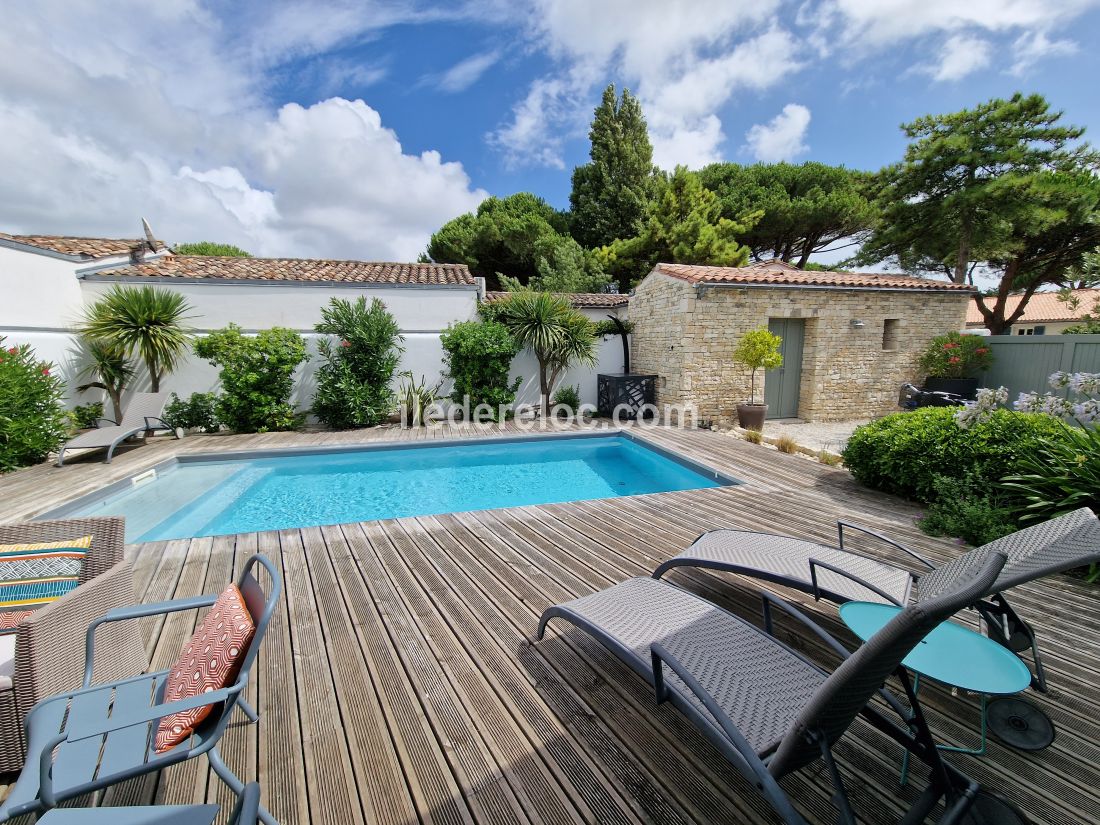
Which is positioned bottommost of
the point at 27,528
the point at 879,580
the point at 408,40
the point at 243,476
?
the point at 243,476

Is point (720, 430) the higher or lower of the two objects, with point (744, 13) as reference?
lower

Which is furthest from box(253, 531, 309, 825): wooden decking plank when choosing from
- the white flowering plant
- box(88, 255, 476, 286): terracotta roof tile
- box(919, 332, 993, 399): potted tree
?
box(919, 332, 993, 399): potted tree

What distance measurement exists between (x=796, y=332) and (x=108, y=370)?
47.4 feet

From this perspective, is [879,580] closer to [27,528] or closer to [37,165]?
[27,528]

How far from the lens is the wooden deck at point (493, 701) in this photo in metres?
1.65

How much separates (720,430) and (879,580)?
22.8 ft

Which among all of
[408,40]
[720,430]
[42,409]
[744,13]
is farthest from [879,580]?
[42,409]

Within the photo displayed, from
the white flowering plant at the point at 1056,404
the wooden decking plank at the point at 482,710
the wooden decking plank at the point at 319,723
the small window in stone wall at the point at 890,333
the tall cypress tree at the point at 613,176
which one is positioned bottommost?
the wooden decking plank at the point at 482,710

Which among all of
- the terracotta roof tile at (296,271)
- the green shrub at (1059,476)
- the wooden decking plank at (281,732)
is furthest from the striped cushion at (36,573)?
the terracotta roof tile at (296,271)

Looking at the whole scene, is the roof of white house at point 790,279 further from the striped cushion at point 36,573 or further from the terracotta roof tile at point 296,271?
the striped cushion at point 36,573

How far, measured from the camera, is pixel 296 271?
11.0 m

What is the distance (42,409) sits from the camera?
22.2 ft

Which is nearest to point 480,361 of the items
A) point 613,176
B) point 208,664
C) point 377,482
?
point 377,482

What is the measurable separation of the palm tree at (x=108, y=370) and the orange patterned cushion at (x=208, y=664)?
9734mm
